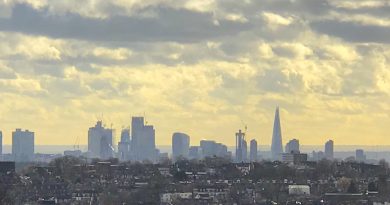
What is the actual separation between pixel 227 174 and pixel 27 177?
25534mm

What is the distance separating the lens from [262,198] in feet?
476

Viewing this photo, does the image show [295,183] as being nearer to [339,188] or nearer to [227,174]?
[339,188]

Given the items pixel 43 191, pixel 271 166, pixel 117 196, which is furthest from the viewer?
pixel 271 166

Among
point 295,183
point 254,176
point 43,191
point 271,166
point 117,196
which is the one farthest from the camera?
point 271,166

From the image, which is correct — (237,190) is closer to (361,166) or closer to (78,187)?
(78,187)

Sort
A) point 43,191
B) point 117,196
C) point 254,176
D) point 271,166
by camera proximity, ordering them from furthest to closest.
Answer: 1. point 271,166
2. point 254,176
3. point 43,191
4. point 117,196

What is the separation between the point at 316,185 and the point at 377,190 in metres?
16.9

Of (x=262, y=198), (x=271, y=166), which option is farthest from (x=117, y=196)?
(x=271, y=166)

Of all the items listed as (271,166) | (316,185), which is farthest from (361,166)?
(316,185)

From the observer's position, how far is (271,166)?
19162cm

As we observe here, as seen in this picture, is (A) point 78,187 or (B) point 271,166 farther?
(B) point 271,166

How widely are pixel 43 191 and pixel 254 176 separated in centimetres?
3175

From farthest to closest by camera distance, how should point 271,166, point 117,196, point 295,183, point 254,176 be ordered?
point 271,166
point 254,176
point 295,183
point 117,196

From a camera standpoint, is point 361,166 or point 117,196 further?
point 361,166
